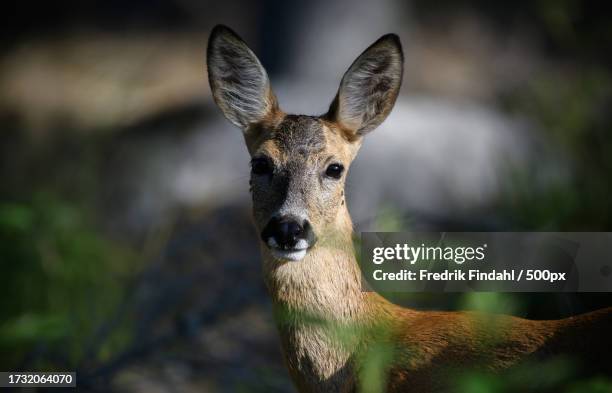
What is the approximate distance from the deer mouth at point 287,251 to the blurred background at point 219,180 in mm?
265

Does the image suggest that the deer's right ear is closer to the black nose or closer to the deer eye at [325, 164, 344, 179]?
the deer eye at [325, 164, 344, 179]

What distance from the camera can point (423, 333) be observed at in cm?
269

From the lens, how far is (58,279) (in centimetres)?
438

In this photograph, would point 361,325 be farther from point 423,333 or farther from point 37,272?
point 37,272

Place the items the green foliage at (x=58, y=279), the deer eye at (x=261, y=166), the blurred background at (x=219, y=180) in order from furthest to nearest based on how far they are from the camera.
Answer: the green foliage at (x=58, y=279) < the blurred background at (x=219, y=180) < the deer eye at (x=261, y=166)

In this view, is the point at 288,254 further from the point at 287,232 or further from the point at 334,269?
the point at 334,269

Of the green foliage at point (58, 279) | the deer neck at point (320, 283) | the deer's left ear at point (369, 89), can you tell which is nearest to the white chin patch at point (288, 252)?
the deer neck at point (320, 283)

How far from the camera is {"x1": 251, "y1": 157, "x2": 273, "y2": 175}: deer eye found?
111 inches

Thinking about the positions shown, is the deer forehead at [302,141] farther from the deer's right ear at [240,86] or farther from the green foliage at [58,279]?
the green foliage at [58,279]

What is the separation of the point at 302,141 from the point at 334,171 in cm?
14

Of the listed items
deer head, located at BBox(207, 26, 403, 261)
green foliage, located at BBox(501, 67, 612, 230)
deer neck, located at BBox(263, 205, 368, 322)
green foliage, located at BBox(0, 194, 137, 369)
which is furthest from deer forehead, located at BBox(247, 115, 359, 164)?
green foliage, located at BBox(0, 194, 137, 369)

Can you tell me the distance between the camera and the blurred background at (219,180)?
145 inches

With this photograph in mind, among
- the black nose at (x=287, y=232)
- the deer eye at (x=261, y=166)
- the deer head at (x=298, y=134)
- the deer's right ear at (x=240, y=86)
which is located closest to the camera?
the black nose at (x=287, y=232)

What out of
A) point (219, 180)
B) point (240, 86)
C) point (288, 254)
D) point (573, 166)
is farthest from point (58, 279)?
point (573, 166)
